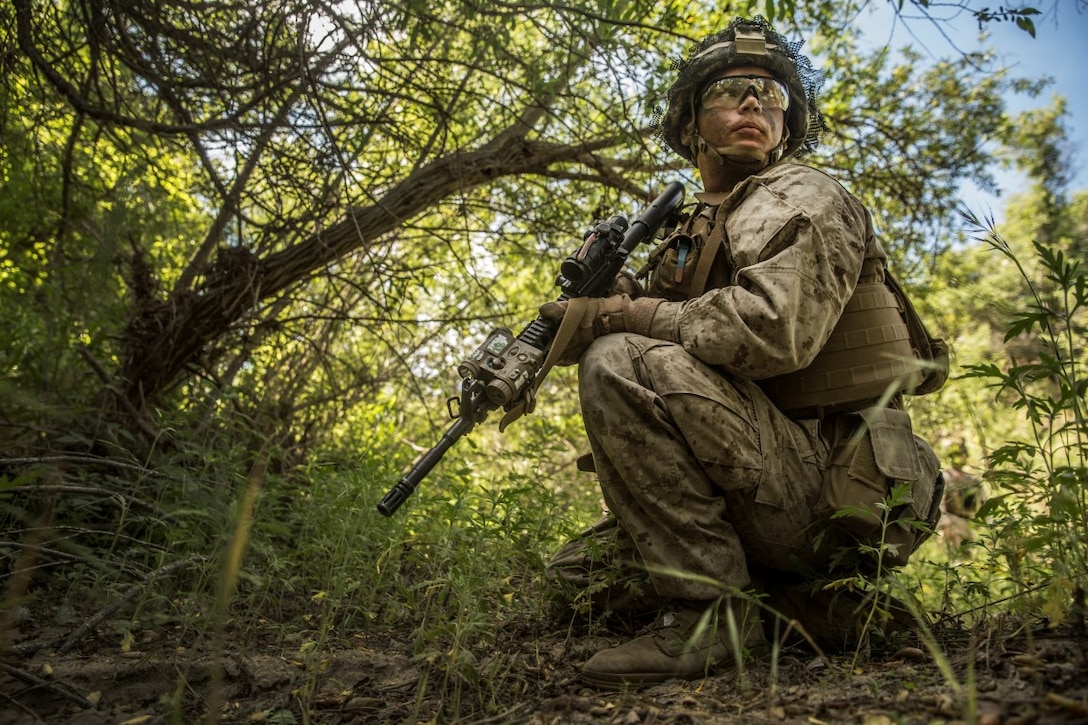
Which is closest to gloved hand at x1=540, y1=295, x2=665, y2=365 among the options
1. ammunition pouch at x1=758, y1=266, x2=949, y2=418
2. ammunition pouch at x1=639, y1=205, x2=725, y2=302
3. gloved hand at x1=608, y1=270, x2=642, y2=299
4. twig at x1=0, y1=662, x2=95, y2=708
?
ammunition pouch at x1=639, y1=205, x2=725, y2=302

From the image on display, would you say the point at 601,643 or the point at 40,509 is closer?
the point at 601,643

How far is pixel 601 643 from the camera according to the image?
7.61ft

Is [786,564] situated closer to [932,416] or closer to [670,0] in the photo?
[670,0]

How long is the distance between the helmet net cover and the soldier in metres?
0.75

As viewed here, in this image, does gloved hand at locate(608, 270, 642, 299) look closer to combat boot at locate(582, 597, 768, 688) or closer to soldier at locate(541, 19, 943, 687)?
soldier at locate(541, 19, 943, 687)

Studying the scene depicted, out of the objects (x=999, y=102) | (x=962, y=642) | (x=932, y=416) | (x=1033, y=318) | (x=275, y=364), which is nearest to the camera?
(x=1033, y=318)

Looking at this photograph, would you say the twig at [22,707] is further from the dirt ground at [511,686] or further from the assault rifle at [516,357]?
the assault rifle at [516,357]

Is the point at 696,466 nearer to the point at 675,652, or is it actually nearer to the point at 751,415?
the point at 751,415

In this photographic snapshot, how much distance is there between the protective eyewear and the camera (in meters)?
2.79

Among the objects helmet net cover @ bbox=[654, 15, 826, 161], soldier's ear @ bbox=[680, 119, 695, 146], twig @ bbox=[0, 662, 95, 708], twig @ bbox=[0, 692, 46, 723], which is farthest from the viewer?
soldier's ear @ bbox=[680, 119, 695, 146]

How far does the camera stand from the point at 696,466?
218cm

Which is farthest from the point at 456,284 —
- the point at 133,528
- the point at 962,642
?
the point at 962,642

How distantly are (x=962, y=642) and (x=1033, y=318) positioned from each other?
3.53 ft

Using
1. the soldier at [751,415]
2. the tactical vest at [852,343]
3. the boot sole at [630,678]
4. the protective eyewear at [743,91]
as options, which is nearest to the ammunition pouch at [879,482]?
the soldier at [751,415]
